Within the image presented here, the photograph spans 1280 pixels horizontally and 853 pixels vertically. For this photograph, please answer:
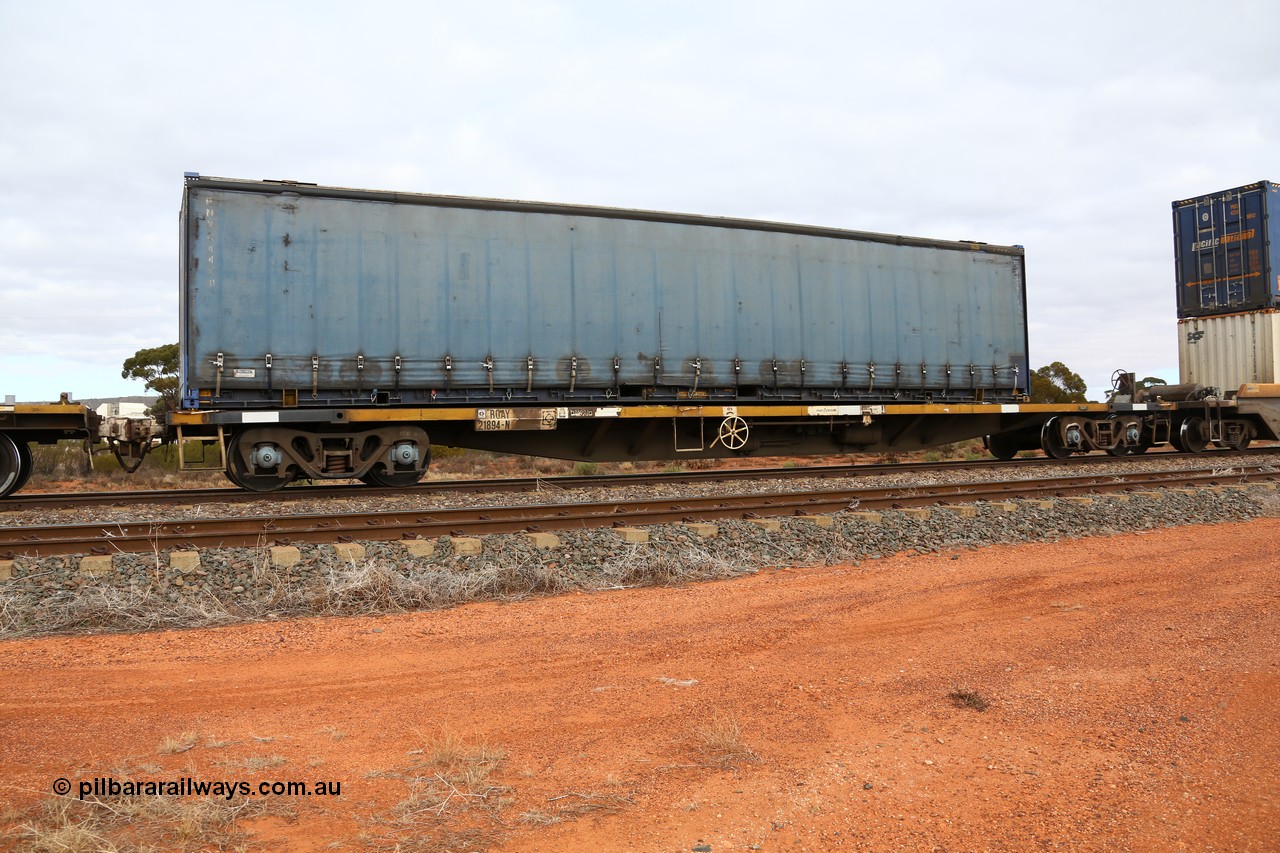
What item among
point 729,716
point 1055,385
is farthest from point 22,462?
point 1055,385

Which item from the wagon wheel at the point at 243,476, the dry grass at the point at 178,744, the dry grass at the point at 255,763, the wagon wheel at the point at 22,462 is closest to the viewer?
the dry grass at the point at 255,763

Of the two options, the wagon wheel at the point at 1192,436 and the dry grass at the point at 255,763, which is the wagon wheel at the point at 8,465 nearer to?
the dry grass at the point at 255,763

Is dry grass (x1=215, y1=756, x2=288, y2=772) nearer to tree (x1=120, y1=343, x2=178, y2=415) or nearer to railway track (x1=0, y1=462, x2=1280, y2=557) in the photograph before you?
railway track (x1=0, y1=462, x2=1280, y2=557)

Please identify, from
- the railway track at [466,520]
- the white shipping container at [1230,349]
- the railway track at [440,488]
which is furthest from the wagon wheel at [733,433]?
the white shipping container at [1230,349]

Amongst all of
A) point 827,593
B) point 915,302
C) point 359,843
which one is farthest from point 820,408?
point 359,843

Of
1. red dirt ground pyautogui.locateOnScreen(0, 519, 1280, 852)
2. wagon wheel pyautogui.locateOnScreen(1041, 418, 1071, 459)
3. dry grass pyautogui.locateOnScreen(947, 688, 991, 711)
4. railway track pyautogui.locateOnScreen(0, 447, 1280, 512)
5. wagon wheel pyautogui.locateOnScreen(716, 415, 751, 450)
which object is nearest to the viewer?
red dirt ground pyautogui.locateOnScreen(0, 519, 1280, 852)

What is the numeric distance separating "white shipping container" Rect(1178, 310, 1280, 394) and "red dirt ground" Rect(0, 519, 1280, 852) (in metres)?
13.8

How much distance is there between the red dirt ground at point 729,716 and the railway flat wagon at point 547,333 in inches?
227

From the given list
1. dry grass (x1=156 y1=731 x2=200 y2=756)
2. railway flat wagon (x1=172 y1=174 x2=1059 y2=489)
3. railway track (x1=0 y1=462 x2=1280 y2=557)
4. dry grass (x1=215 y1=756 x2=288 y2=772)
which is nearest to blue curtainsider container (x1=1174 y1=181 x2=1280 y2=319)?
railway flat wagon (x1=172 y1=174 x2=1059 y2=489)

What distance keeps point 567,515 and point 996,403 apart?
34.2ft

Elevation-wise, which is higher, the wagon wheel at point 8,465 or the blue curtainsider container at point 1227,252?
the blue curtainsider container at point 1227,252

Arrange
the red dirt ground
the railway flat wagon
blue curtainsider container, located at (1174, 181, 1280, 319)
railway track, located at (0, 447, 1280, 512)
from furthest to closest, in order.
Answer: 1. blue curtainsider container, located at (1174, 181, 1280, 319)
2. the railway flat wagon
3. railway track, located at (0, 447, 1280, 512)
4. the red dirt ground

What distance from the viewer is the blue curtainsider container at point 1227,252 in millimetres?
16797

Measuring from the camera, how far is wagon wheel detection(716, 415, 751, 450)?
12.5 m
